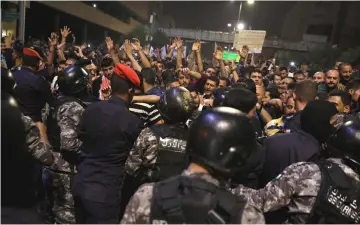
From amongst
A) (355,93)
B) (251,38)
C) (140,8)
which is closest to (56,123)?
(355,93)

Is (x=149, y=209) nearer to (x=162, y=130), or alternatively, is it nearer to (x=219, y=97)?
(x=162, y=130)

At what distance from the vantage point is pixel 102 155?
3.38 m

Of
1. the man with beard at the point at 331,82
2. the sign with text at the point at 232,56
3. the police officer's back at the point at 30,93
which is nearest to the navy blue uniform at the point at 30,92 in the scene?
the police officer's back at the point at 30,93

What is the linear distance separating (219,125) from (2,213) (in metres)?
1.37

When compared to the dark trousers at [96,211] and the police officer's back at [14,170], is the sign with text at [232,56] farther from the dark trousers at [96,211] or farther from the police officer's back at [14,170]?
the police officer's back at [14,170]

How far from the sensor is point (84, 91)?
413 cm

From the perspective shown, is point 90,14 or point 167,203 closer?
point 167,203

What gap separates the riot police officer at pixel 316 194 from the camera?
251 cm

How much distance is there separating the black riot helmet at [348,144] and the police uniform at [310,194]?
15cm

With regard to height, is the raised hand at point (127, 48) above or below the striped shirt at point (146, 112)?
above

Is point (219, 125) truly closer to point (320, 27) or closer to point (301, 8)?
point (320, 27)

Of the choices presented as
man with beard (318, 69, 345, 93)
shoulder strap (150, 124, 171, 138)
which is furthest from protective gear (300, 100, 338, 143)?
man with beard (318, 69, 345, 93)

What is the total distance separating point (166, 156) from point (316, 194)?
1.37 meters

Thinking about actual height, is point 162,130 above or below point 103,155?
above
